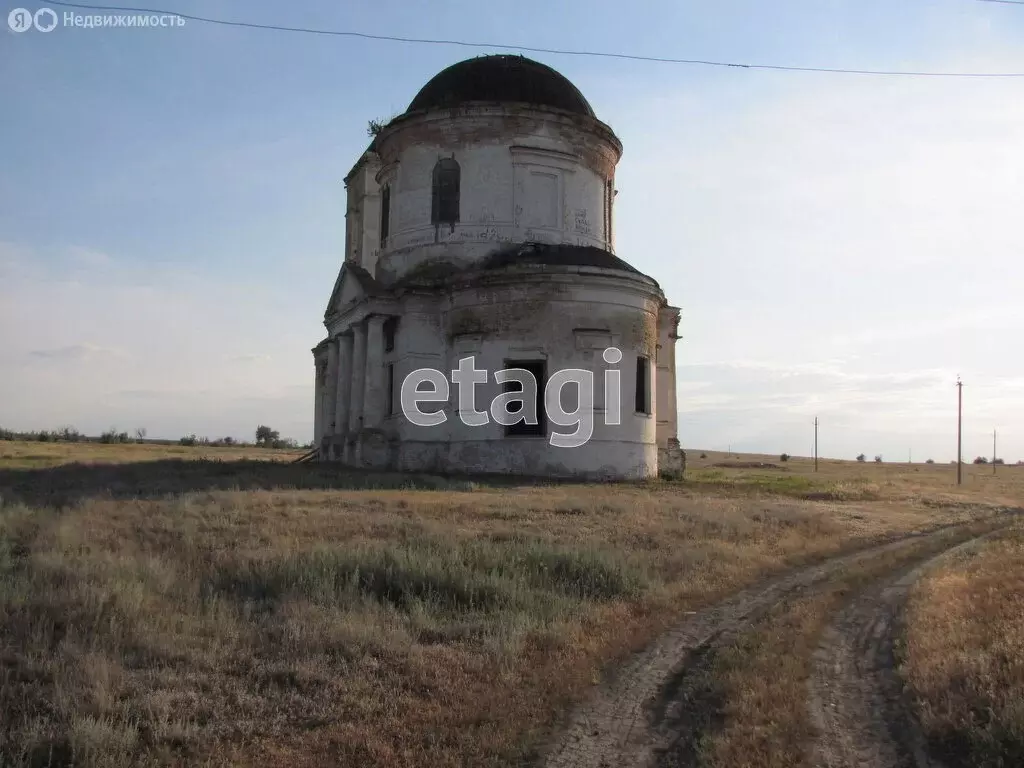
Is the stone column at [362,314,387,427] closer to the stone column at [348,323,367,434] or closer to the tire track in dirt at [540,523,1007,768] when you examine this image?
the stone column at [348,323,367,434]

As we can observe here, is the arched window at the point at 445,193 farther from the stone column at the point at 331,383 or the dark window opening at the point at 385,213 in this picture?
the stone column at the point at 331,383

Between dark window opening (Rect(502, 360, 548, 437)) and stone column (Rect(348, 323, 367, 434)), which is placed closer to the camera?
dark window opening (Rect(502, 360, 548, 437))

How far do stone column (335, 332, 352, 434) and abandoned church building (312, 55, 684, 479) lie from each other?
0.05m

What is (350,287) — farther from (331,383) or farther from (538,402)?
(538,402)

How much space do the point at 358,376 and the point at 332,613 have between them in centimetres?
1949

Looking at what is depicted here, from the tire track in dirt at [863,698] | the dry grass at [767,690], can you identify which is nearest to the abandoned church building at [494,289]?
the dry grass at [767,690]

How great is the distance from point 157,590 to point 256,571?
1275 mm

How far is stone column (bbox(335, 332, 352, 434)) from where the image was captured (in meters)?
28.3

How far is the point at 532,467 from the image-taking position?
24.3 meters

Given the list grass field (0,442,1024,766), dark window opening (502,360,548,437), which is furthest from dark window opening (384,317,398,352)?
grass field (0,442,1024,766)

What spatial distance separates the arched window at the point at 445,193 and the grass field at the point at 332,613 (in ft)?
39.0

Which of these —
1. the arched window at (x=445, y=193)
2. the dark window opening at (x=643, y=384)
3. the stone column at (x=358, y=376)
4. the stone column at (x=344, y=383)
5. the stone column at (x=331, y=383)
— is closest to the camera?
the dark window opening at (x=643, y=384)

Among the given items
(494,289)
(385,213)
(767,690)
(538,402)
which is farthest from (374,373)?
(767,690)

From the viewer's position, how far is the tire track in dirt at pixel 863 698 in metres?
5.67
